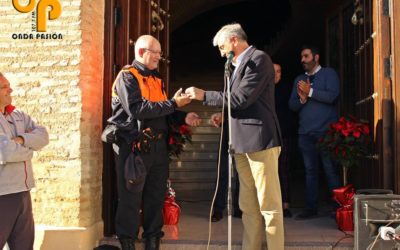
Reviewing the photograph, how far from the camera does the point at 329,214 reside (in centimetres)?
664

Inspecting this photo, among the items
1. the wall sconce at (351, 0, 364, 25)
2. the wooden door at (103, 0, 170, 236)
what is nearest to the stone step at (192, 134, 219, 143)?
the wall sconce at (351, 0, 364, 25)

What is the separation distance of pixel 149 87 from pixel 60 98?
0.82m

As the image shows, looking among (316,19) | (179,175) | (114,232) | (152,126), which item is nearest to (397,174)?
(152,126)

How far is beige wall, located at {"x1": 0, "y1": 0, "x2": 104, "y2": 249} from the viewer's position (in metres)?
4.95

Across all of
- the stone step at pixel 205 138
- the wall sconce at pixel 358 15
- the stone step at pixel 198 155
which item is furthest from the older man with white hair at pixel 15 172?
the stone step at pixel 205 138

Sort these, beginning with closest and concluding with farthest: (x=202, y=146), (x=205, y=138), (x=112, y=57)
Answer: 1. (x=112, y=57)
2. (x=202, y=146)
3. (x=205, y=138)

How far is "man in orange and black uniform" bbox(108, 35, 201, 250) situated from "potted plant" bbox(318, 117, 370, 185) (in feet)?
5.16

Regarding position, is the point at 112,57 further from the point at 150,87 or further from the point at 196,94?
the point at 196,94

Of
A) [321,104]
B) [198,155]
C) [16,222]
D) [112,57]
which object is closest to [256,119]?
[112,57]

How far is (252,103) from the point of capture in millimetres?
4523

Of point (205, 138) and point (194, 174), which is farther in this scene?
point (205, 138)

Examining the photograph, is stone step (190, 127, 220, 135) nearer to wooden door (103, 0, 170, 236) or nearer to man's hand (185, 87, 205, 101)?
wooden door (103, 0, 170, 236)

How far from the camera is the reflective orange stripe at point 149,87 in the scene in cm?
483

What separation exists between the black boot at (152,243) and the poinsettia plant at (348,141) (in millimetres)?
2075
